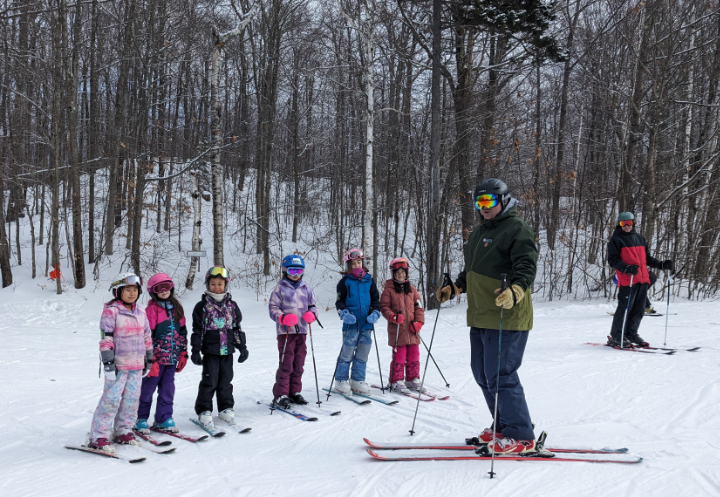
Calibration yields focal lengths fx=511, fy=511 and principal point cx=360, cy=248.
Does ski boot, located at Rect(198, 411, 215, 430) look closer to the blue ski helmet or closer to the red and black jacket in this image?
the blue ski helmet

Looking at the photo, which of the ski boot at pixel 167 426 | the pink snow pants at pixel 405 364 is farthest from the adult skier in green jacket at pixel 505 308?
the ski boot at pixel 167 426

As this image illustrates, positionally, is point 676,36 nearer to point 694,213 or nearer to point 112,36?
point 694,213

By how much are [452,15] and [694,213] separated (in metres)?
9.61

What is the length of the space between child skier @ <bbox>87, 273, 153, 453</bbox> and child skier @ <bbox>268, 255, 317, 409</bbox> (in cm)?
151

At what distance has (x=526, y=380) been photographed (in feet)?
21.4

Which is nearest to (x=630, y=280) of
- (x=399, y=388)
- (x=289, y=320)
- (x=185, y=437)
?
(x=399, y=388)

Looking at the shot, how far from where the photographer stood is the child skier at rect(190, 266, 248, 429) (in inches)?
203

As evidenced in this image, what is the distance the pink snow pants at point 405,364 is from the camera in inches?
256

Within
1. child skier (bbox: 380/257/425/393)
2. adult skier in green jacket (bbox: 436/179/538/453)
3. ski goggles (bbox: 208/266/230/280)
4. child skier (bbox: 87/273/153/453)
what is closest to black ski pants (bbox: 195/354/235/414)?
child skier (bbox: 87/273/153/453)

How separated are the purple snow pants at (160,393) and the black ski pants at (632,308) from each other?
21.8 ft

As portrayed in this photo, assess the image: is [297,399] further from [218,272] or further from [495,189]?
[495,189]

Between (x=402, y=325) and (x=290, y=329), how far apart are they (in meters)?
1.44

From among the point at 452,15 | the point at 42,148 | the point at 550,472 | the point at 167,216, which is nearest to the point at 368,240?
the point at 452,15

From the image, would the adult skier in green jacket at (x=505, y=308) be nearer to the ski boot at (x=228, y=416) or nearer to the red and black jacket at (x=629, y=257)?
the ski boot at (x=228, y=416)
